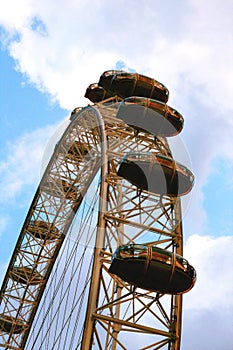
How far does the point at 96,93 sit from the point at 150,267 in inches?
629

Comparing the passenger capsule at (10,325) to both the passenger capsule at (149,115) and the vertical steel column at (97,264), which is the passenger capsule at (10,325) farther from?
the vertical steel column at (97,264)

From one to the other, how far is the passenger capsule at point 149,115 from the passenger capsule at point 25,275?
54.8 feet

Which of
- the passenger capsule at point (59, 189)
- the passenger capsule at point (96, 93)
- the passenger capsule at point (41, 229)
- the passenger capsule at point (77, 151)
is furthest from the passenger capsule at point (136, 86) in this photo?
the passenger capsule at point (41, 229)

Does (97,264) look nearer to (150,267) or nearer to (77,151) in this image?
(150,267)

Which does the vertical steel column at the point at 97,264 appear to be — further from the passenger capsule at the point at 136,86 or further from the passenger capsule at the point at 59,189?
the passenger capsule at the point at 59,189

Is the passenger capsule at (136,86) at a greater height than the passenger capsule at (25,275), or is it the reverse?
the passenger capsule at (136,86)

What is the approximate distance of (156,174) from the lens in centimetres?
1977

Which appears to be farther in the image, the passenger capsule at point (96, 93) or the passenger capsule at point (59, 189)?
the passenger capsule at point (59, 189)

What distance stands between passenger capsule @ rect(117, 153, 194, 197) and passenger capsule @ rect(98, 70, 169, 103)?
6618mm

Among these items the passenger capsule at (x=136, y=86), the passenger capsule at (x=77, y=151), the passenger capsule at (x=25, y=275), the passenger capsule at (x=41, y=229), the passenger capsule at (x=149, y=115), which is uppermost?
the passenger capsule at (x=77, y=151)

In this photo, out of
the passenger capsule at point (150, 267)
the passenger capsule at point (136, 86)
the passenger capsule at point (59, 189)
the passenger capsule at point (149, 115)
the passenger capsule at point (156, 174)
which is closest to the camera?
the passenger capsule at point (150, 267)

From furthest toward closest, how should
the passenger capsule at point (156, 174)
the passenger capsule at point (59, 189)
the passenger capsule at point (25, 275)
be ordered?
the passenger capsule at point (25, 275), the passenger capsule at point (59, 189), the passenger capsule at point (156, 174)

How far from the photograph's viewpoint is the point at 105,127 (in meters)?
23.9

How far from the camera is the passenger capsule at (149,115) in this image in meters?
22.6
